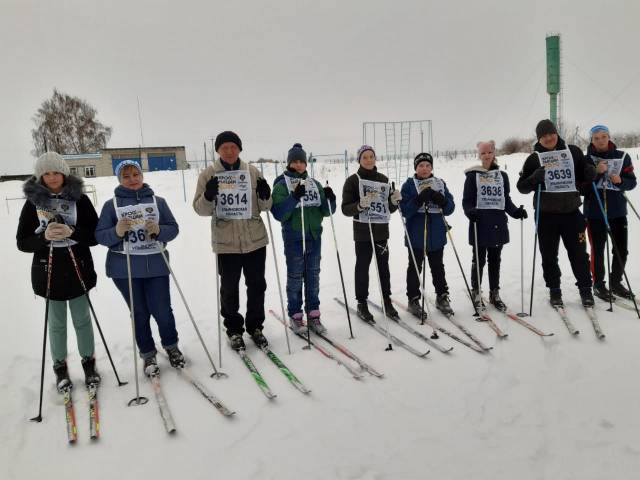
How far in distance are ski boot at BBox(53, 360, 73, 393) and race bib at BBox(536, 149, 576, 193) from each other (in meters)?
5.12

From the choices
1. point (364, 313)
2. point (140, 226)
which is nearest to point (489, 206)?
point (364, 313)

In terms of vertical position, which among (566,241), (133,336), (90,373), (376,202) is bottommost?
(90,373)

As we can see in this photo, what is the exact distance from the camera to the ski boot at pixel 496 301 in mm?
4750

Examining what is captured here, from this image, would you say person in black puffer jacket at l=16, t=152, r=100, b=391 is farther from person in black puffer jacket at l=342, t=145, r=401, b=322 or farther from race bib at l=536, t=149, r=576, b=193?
race bib at l=536, t=149, r=576, b=193

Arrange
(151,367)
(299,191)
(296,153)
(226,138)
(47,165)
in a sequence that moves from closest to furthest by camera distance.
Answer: (47,165), (151,367), (226,138), (299,191), (296,153)

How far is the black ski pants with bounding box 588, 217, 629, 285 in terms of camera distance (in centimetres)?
489

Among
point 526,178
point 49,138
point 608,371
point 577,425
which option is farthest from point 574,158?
point 49,138

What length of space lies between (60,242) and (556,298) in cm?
509

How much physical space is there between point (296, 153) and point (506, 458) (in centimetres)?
318

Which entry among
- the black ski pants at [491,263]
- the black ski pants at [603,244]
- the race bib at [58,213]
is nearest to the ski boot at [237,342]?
the race bib at [58,213]

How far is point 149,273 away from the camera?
3564 mm

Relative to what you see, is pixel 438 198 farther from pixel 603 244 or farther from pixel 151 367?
pixel 151 367

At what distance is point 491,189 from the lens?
4.71m

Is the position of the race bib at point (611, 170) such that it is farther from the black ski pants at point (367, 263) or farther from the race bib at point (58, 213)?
the race bib at point (58, 213)
